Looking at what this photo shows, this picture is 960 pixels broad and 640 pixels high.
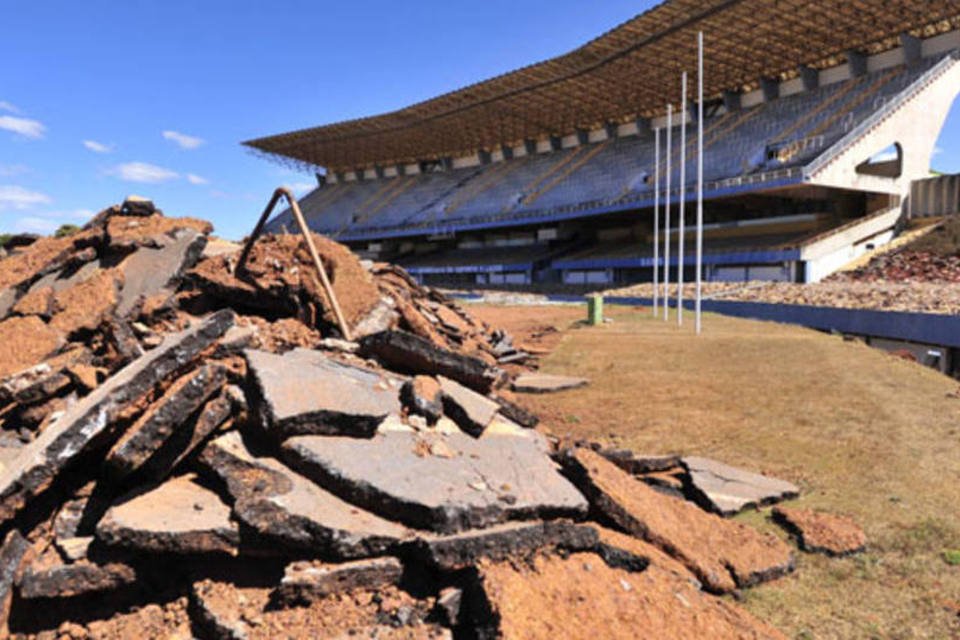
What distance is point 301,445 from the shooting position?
4.11 metres

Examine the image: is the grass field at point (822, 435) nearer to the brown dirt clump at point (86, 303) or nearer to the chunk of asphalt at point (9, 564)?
the chunk of asphalt at point (9, 564)

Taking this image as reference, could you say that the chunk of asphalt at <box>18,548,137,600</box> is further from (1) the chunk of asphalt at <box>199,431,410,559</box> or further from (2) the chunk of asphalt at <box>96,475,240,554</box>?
(1) the chunk of asphalt at <box>199,431,410,559</box>

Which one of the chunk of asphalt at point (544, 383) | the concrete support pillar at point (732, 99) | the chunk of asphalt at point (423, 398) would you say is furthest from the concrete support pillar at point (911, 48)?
the chunk of asphalt at point (423, 398)

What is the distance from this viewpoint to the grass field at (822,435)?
4.07m

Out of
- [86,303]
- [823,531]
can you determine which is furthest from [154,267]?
Answer: [823,531]

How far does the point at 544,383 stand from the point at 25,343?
777 cm

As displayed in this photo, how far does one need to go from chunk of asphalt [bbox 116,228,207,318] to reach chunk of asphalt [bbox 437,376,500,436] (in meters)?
4.18

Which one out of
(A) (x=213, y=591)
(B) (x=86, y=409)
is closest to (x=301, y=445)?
(A) (x=213, y=591)

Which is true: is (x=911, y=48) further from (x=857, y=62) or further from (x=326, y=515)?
(x=326, y=515)

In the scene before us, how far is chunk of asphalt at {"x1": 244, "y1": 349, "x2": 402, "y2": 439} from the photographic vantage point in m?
4.25

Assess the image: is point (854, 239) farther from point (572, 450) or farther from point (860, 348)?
point (572, 450)

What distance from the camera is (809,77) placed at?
38.7 metres


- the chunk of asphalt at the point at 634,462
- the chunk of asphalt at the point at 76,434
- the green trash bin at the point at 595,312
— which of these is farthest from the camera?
the green trash bin at the point at 595,312

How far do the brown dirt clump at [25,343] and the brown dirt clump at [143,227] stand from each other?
200cm
